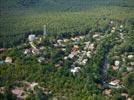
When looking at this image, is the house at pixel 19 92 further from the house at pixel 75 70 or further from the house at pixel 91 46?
the house at pixel 91 46

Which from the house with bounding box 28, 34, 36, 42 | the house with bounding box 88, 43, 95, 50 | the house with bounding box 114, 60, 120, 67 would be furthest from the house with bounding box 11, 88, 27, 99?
the house with bounding box 28, 34, 36, 42

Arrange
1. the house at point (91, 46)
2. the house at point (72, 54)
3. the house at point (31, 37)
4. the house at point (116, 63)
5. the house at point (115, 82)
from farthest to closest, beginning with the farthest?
the house at point (31, 37)
the house at point (91, 46)
the house at point (72, 54)
the house at point (116, 63)
the house at point (115, 82)

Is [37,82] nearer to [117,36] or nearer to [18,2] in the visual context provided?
[117,36]

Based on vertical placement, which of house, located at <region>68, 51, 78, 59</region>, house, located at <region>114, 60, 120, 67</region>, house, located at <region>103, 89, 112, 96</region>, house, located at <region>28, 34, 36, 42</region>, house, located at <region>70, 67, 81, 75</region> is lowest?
house, located at <region>103, 89, 112, 96</region>

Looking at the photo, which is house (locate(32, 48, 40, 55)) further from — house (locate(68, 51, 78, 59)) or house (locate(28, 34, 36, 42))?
house (locate(28, 34, 36, 42))

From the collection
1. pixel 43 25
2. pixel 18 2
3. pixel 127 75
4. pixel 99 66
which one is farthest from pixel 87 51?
pixel 18 2

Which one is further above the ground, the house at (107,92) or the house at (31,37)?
the house at (31,37)

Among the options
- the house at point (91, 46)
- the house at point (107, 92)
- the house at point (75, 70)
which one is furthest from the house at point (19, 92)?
the house at point (91, 46)

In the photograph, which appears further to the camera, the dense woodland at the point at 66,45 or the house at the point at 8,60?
the house at the point at 8,60

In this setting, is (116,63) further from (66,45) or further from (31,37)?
(31,37)
